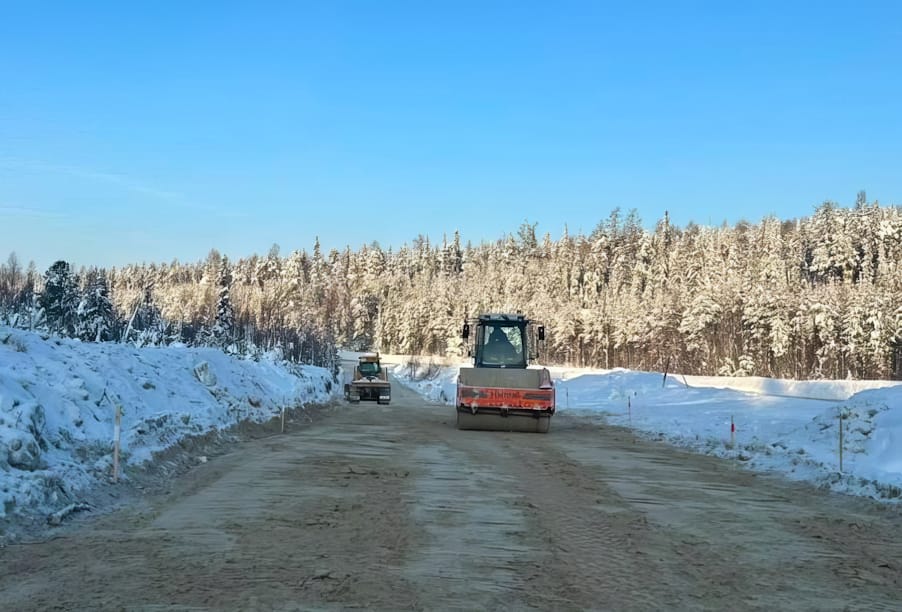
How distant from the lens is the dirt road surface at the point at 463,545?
251 inches

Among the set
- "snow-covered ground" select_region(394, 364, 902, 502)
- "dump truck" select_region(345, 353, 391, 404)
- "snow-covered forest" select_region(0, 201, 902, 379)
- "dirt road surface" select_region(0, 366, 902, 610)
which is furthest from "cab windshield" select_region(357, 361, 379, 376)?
"dirt road surface" select_region(0, 366, 902, 610)

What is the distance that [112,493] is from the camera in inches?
424

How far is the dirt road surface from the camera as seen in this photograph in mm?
6367

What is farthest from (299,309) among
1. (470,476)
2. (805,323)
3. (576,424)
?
(470,476)

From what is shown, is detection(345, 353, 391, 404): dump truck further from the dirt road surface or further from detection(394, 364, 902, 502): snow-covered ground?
the dirt road surface

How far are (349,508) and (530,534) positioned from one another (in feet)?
9.00

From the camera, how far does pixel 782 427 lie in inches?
907

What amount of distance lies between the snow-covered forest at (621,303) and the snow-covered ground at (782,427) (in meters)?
17.3

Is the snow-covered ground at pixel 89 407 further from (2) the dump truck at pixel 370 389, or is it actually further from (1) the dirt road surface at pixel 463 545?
(2) the dump truck at pixel 370 389

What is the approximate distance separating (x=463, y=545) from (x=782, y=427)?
1810 centimetres

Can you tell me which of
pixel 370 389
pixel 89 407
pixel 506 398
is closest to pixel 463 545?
pixel 89 407

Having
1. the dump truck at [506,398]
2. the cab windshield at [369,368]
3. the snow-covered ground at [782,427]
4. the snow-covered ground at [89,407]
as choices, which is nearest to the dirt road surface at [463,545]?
the snow-covered ground at [89,407]

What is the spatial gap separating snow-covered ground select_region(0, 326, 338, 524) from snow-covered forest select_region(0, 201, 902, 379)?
22017 mm

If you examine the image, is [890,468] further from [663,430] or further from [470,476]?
[663,430]
